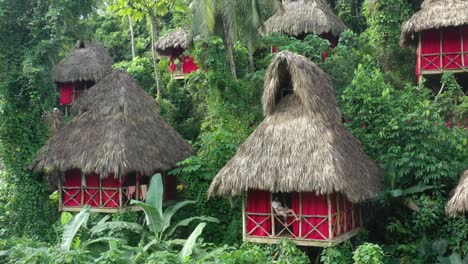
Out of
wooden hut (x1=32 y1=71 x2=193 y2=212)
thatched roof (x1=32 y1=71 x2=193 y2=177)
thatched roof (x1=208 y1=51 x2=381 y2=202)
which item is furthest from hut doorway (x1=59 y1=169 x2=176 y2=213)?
thatched roof (x1=208 y1=51 x2=381 y2=202)

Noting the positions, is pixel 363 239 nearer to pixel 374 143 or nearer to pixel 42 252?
pixel 374 143

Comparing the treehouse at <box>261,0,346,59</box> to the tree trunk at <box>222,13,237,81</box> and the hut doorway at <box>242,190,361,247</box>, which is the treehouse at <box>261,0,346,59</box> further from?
the hut doorway at <box>242,190,361,247</box>

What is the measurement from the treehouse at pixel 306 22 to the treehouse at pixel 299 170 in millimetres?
7956

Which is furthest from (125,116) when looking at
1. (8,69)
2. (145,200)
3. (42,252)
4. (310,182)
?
(310,182)

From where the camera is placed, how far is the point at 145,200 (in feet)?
50.0

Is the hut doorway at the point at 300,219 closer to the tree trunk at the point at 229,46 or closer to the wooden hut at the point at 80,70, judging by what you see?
the tree trunk at the point at 229,46

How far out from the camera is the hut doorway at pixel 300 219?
12.5 meters

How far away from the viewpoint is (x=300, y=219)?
499 inches

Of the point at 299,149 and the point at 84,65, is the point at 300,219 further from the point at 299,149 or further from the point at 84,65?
the point at 84,65

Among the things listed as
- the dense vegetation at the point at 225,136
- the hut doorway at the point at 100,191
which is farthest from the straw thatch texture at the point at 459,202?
the hut doorway at the point at 100,191

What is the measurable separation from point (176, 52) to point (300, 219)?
43.9 ft

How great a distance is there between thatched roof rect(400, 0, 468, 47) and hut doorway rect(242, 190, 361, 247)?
7.00m

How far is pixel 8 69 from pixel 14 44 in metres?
0.74

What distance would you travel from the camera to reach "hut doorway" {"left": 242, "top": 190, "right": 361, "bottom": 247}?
12.5 meters
